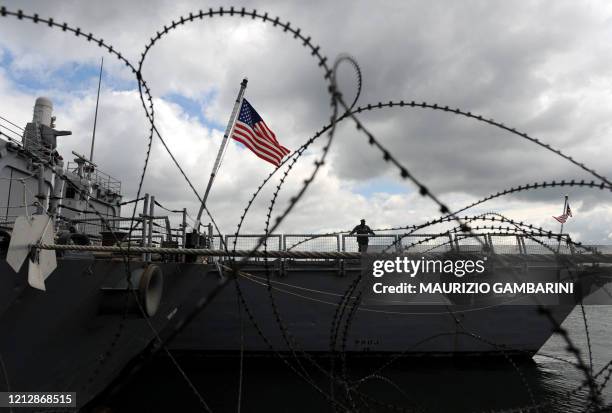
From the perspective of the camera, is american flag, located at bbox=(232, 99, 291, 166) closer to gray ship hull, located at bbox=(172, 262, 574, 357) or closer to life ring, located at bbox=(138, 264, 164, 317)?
life ring, located at bbox=(138, 264, 164, 317)

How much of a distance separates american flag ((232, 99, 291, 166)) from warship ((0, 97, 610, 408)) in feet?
6.09

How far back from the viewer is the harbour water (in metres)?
8.98

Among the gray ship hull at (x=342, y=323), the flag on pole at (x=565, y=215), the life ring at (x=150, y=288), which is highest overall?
the flag on pole at (x=565, y=215)

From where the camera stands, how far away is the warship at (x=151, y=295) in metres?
5.77

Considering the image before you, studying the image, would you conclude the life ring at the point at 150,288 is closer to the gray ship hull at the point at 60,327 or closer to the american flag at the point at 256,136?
the gray ship hull at the point at 60,327

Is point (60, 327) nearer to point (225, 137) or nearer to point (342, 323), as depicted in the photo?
point (225, 137)

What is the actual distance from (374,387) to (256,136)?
673 centimetres

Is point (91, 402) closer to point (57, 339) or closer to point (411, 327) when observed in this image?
point (57, 339)

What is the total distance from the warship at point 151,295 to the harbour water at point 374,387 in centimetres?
67

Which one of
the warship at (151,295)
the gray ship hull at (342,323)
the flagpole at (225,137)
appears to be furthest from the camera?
the gray ship hull at (342,323)

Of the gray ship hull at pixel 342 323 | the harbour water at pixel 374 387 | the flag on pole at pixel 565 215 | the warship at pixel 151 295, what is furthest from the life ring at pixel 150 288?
the flag on pole at pixel 565 215

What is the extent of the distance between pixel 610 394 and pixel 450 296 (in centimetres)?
438

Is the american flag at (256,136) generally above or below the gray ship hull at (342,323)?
above

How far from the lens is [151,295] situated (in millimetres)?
7117
